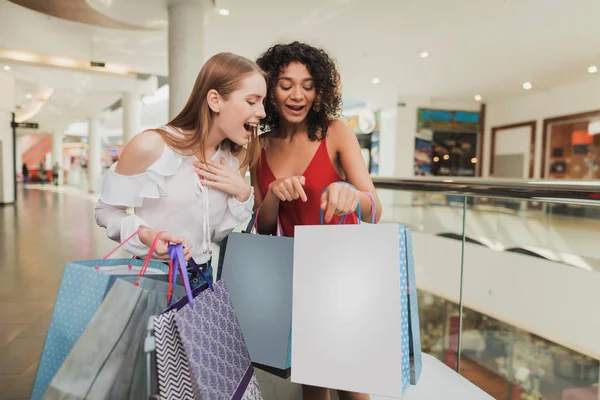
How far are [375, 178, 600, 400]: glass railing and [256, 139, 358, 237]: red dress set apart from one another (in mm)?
1354

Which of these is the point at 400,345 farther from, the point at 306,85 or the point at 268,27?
the point at 268,27

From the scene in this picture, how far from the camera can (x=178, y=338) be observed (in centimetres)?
77

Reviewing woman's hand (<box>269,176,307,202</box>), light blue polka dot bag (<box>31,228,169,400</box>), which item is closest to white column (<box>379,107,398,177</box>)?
woman's hand (<box>269,176,307,202</box>)

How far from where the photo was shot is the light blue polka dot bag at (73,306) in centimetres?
88

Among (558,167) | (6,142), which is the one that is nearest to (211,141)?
(558,167)

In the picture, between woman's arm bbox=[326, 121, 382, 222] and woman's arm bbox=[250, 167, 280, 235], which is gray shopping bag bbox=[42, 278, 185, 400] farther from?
woman's arm bbox=[326, 121, 382, 222]

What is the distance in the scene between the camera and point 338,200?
3.08 ft

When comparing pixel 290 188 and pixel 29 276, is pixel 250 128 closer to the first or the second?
pixel 290 188

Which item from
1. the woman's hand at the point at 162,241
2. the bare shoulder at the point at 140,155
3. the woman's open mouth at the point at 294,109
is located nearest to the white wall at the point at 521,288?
the woman's open mouth at the point at 294,109

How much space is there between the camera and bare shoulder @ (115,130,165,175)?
101 cm

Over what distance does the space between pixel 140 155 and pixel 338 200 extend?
50 centimetres

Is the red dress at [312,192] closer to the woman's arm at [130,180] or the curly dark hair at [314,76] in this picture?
the curly dark hair at [314,76]

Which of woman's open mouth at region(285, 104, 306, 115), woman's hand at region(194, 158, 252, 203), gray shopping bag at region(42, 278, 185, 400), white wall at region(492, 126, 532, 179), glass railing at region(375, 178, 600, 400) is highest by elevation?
white wall at region(492, 126, 532, 179)

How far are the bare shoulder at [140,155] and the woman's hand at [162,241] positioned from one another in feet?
0.55
